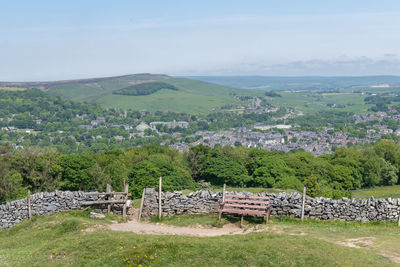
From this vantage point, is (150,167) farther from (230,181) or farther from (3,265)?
(3,265)

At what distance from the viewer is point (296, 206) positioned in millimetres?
23062

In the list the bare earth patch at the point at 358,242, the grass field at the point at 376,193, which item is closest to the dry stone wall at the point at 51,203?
the bare earth patch at the point at 358,242

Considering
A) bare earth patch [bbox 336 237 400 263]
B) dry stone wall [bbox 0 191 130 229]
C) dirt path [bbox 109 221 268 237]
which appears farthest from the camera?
dry stone wall [bbox 0 191 130 229]

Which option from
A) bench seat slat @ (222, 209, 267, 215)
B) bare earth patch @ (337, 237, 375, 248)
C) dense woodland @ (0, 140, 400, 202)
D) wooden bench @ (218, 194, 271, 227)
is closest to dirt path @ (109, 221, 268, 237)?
bench seat slat @ (222, 209, 267, 215)

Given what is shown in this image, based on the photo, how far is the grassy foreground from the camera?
14852 millimetres

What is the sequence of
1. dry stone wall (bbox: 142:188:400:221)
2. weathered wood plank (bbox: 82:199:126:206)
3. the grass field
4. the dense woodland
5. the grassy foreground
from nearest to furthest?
the grassy foreground
dry stone wall (bbox: 142:188:400:221)
weathered wood plank (bbox: 82:199:126:206)
the dense woodland
the grass field

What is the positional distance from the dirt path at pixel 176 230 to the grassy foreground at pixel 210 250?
5.86 feet

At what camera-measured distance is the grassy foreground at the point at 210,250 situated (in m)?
14.9

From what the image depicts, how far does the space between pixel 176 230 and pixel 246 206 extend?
4.41 metres

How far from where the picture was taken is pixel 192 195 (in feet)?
81.7

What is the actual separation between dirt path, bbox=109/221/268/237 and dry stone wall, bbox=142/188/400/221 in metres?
1.99

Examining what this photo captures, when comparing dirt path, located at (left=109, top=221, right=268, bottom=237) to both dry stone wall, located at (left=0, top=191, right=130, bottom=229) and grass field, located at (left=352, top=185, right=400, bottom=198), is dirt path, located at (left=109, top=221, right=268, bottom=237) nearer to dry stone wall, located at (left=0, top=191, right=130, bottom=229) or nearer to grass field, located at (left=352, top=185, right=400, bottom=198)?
dry stone wall, located at (left=0, top=191, right=130, bottom=229)

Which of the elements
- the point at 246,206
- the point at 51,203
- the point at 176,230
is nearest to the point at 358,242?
the point at 246,206

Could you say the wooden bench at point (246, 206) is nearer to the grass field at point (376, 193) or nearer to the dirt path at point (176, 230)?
the dirt path at point (176, 230)
